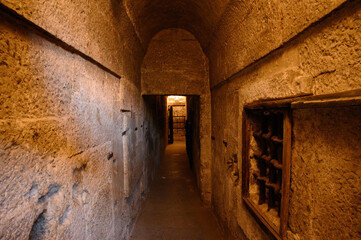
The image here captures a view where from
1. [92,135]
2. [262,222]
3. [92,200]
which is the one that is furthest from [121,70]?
[262,222]

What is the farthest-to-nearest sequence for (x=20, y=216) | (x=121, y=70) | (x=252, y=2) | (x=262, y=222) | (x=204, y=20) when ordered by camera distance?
(x=204, y=20), (x=121, y=70), (x=252, y=2), (x=262, y=222), (x=20, y=216)

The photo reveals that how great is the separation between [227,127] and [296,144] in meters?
1.31

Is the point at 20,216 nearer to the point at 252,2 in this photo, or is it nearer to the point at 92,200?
the point at 92,200

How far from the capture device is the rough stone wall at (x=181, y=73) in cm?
332

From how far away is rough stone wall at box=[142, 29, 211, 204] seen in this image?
10.9 feet

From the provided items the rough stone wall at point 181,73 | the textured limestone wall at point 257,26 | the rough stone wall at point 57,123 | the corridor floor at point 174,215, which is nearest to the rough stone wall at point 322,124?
the textured limestone wall at point 257,26

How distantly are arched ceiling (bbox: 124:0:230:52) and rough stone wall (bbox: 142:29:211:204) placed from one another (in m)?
0.18

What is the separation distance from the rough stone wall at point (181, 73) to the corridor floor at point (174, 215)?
41 centimetres

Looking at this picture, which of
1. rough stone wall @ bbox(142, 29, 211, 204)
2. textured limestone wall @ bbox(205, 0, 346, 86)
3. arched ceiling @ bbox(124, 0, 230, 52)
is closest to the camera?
textured limestone wall @ bbox(205, 0, 346, 86)

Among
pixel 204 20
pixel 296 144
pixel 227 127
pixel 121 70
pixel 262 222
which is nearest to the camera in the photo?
pixel 296 144

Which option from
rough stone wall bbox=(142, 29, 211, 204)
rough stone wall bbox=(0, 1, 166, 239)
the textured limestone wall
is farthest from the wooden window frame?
rough stone wall bbox=(142, 29, 211, 204)

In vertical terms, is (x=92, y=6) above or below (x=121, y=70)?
above

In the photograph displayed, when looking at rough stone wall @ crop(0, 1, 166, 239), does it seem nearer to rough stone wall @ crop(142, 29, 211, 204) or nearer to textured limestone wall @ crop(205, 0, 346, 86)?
textured limestone wall @ crop(205, 0, 346, 86)

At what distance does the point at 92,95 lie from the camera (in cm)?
133
